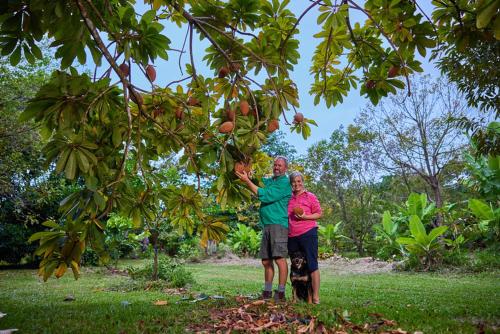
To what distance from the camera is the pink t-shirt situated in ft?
13.1

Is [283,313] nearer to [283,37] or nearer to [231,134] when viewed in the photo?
[231,134]

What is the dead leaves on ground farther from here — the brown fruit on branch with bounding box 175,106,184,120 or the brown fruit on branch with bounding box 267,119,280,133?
the brown fruit on branch with bounding box 175,106,184,120

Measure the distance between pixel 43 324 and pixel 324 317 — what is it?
86.1 inches

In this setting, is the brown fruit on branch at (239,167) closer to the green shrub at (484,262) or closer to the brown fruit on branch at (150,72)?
the brown fruit on branch at (150,72)

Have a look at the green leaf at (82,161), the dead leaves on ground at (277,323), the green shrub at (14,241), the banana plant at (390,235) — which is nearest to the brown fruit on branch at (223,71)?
the green leaf at (82,161)

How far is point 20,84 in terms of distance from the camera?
27.1 ft

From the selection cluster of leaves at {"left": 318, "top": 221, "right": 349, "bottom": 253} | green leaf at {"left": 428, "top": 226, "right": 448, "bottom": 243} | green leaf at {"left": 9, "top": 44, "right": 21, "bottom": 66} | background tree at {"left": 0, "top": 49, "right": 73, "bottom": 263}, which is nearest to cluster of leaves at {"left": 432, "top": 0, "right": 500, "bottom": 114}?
green leaf at {"left": 9, "top": 44, "right": 21, "bottom": 66}

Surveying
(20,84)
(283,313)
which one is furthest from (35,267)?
(283,313)

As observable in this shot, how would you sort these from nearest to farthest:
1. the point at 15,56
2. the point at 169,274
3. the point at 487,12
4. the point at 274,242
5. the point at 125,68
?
the point at 487,12
the point at 125,68
the point at 15,56
the point at 274,242
the point at 169,274

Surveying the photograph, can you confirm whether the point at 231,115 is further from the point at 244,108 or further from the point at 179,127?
the point at 179,127

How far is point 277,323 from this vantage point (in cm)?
287

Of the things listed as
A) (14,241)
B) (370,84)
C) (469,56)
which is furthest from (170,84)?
(14,241)

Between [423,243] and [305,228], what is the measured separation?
5.54 m

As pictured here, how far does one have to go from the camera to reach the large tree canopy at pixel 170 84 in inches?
78.5
